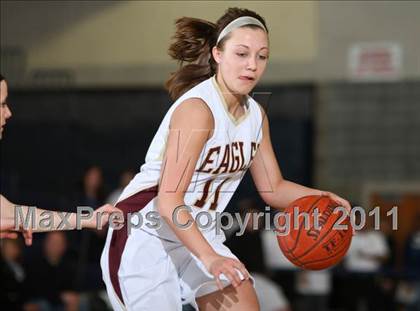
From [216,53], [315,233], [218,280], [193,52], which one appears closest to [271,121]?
[193,52]

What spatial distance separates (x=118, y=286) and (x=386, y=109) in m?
5.91

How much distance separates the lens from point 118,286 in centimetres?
387

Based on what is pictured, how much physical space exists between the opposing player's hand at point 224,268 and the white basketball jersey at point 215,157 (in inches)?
17.2

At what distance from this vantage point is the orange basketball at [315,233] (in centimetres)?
387

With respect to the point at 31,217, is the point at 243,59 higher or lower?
higher

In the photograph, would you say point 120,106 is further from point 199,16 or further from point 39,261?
point 199,16

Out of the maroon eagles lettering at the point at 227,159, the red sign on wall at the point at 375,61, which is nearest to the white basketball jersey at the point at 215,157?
the maroon eagles lettering at the point at 227,159

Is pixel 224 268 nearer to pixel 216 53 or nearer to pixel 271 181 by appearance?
pixel 271 181

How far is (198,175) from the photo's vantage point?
3.82 meters

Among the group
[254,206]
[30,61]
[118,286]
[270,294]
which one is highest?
[30,61]

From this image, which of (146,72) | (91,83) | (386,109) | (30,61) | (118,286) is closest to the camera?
(118,286)

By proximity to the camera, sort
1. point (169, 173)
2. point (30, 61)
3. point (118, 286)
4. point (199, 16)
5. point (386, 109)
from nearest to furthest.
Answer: point (169, 173) < point (118, 286) < point (199, 16) < point (30, 61) < point (386, 109)

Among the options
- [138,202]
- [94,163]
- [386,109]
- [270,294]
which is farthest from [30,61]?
[386,109]

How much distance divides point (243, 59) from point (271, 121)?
441 cm
